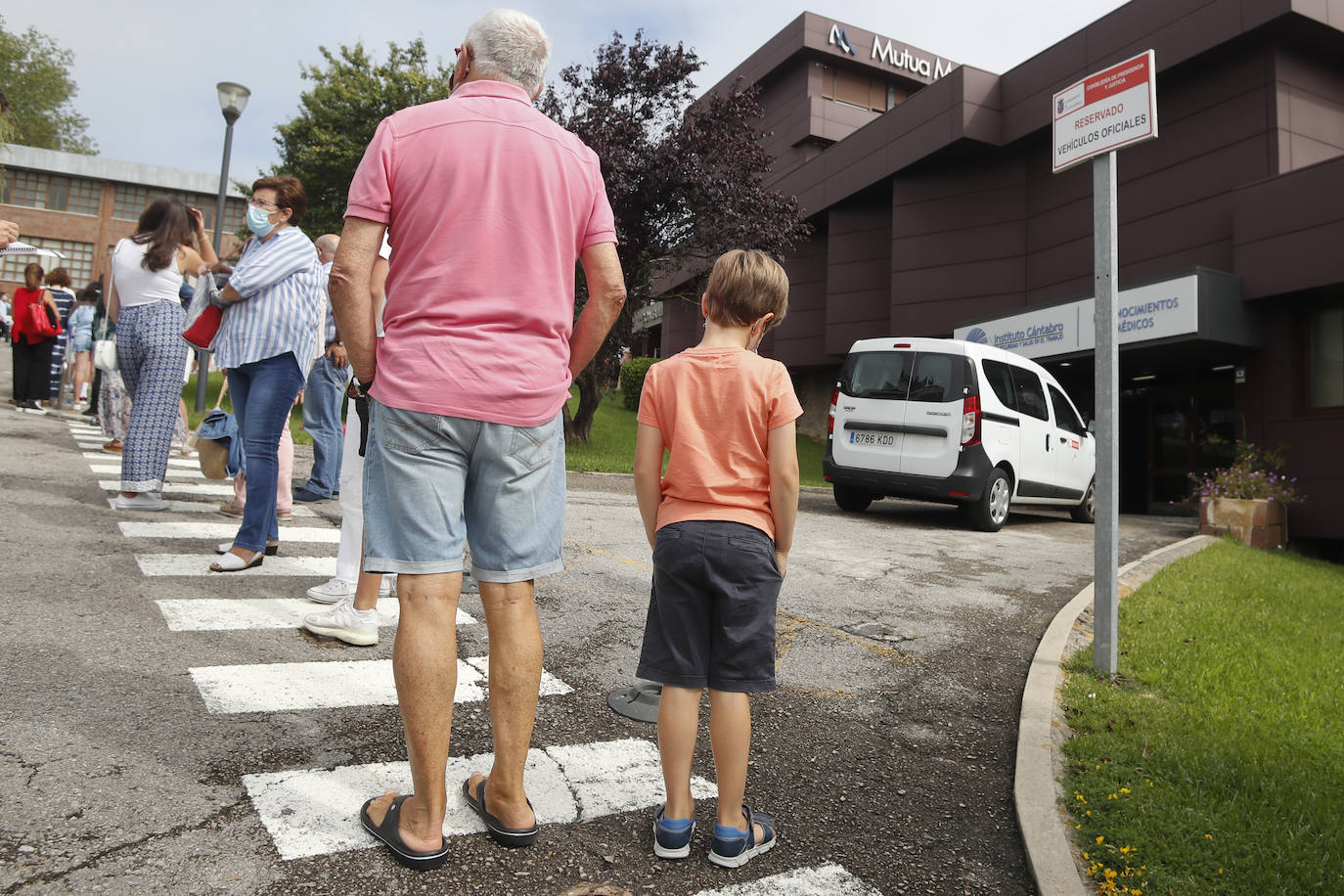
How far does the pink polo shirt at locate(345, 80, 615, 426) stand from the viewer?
7.04ft

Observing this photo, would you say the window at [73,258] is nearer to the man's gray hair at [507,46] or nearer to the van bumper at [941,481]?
the van bumper at [941,481]

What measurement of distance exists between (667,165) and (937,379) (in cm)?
745

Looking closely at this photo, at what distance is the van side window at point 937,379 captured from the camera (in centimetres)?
911

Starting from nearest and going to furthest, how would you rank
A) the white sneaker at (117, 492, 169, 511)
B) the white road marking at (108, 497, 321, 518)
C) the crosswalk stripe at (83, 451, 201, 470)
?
the white sneaker at (117, 492, 169, 511) → the white road marking at (108, 497, 321, 518) → the crosswalk stripe at (83, 451, 201, 470)

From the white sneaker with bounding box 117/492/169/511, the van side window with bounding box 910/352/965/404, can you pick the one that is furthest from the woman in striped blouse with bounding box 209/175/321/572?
the van side window with bounding box 910/352/965/404

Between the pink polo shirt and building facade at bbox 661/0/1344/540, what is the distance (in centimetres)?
1380

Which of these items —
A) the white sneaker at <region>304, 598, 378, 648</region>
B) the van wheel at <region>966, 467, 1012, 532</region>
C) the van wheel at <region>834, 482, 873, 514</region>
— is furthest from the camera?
the van wheel at <region>834, 482, 873, 514</region>

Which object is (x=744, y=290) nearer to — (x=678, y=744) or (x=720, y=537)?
(x=720, y=537)

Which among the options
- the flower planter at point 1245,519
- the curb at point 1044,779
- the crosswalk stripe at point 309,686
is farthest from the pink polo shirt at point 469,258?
the flower planter at point 1245,519

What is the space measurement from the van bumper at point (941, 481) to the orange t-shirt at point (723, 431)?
7.13 meters

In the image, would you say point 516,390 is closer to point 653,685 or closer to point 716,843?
point 716,843

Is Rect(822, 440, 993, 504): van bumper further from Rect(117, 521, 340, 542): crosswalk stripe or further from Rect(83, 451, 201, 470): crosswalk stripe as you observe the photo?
Rect(83, 451, 201, 470): crosswalk stripe

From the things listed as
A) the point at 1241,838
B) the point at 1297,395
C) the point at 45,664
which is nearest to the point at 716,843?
the point at 1241,838

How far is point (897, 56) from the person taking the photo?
32.3 meters
